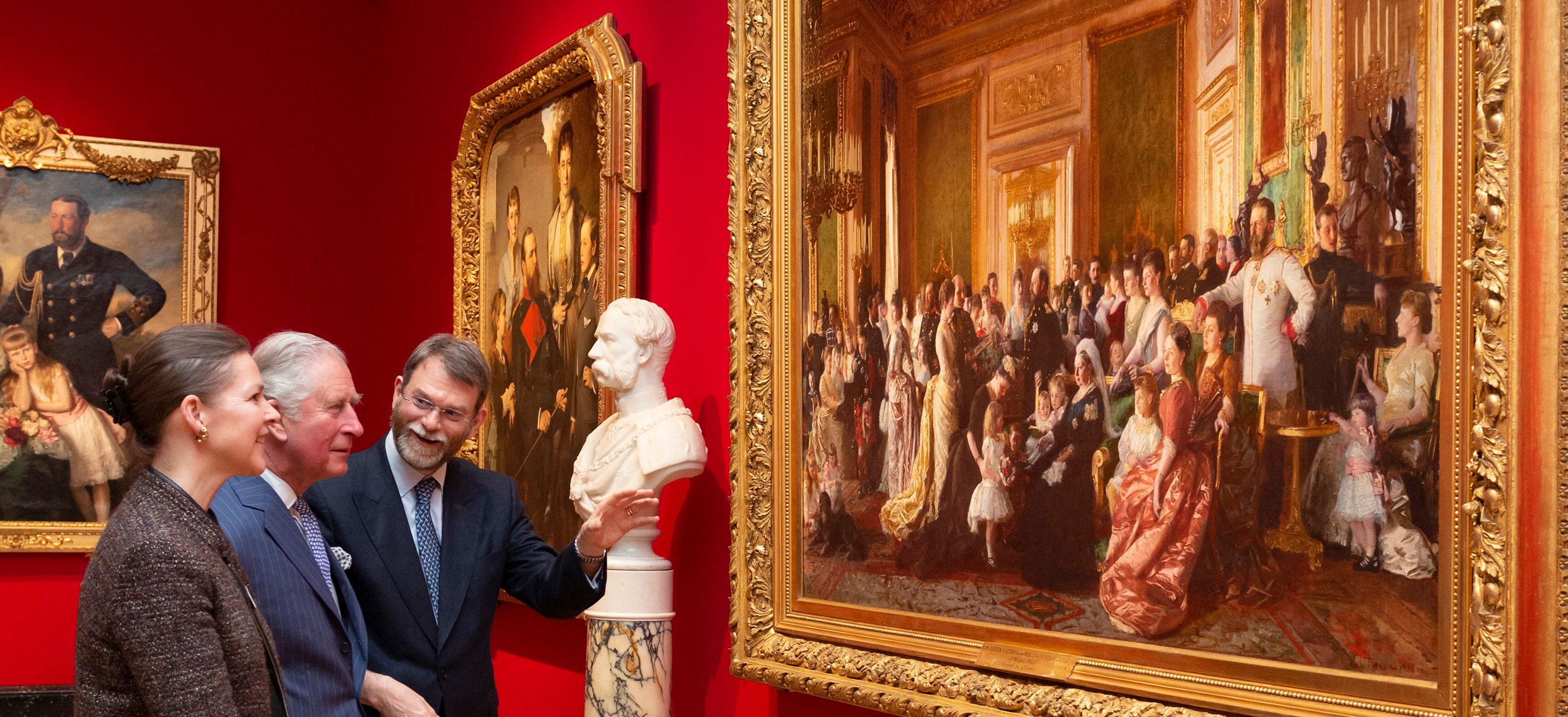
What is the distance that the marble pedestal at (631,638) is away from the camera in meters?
4.99

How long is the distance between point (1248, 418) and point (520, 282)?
4536 mm

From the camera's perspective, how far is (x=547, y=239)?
664cm

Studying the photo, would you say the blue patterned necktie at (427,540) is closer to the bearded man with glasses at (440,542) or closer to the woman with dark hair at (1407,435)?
the bearded man with glasses at (440,542)

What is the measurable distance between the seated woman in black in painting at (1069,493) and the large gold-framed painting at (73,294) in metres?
6.33

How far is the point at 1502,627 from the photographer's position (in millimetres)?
2668

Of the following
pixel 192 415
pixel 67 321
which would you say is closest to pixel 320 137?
pixel 67 321

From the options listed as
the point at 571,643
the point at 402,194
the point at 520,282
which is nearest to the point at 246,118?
the point at 402,194

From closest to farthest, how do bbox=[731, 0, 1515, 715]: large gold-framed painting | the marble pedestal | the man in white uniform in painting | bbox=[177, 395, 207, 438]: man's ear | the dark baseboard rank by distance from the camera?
bbox=[177, 395, 207, 438]: man's ear, bbox=[731, 0, 1515, 715]: large gold-framed painting, the man in white uniform in painting, the marble pedestal, the dark baseboard

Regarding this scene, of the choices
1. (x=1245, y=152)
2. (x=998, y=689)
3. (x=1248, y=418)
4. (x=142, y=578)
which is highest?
(x=1245, y=152)

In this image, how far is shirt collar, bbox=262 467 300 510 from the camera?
11.4ft

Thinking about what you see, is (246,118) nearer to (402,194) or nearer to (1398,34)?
(402,194)

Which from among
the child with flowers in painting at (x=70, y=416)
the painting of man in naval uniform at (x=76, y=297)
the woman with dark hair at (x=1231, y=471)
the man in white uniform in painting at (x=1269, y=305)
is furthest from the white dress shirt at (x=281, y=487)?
the painting of man in naval uniform at (x=76, y=297)

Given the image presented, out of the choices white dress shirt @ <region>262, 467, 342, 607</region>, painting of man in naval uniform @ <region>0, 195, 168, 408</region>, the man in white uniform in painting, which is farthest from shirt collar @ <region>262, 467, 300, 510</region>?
painting of man in naval uniform @ <region>0, 195, 168, 408</region>

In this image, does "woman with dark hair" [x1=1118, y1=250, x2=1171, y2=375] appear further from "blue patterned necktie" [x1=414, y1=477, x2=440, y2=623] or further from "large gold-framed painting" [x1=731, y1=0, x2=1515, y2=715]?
"blue patterned necktie" [x1=414, y1=477, x2=440, y2=623]
